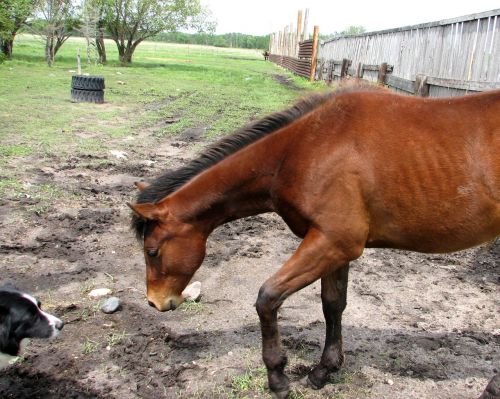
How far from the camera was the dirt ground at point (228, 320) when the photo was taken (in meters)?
3.47

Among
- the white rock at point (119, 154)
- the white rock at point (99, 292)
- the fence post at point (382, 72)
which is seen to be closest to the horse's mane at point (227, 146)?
the white rock at point (99, 292)

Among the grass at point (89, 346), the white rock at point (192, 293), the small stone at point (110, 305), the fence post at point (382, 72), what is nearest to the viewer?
the grass at point (89, 346)

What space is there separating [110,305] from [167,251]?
122 cm

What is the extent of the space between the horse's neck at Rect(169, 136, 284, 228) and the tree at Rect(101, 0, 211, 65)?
31.1 m

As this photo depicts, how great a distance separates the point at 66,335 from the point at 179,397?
113 centimetres

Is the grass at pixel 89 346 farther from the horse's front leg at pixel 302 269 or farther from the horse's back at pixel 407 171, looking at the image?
the horse's back at pixel 407 171

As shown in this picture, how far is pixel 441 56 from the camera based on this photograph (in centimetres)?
912

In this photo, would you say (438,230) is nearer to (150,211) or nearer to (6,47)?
(150,211)

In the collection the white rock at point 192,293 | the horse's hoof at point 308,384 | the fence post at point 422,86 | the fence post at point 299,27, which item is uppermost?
the fence post at point 299,27

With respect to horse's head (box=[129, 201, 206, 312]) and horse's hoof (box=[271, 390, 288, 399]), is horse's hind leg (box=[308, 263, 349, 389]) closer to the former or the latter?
horse's hoof (box=[271, 390, 288, 399])

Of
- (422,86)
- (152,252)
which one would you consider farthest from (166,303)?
(422,86)

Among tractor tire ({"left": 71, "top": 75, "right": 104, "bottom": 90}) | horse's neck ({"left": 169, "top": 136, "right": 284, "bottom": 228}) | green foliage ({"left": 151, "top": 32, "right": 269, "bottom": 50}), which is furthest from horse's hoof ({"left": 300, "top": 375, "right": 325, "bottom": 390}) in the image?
green foliage ({"left": 151, "top": 32, "right": 269, "bottom": 50})

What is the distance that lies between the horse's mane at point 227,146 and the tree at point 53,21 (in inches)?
1037

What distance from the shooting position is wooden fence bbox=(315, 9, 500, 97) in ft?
23.4
